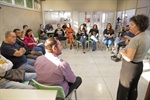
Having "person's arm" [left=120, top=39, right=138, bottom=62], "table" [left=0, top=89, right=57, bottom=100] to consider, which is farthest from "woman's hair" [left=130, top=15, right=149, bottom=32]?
"table" [left=0, top=89, right=57, bottom=100]

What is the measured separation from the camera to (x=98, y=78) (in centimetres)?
279

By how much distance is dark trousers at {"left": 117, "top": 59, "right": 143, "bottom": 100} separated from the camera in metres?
1.44

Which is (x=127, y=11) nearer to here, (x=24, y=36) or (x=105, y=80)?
(x=105, y=80)

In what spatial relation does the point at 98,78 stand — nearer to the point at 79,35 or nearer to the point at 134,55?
the point at 134,55

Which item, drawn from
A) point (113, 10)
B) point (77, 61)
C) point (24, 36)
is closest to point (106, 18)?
point (113, 10)

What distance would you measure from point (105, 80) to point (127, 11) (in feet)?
16.2

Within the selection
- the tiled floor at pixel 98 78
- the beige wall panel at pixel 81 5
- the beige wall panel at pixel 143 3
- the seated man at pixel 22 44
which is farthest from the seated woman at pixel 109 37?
the beige wall panel at pixel 81 5

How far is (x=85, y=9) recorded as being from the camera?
7.81 m

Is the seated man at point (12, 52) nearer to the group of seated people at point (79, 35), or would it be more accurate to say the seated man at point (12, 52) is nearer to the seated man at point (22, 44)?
the seated man at point (22, 44)

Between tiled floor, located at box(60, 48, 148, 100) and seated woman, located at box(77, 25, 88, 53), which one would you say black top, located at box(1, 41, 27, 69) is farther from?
seated woman, located at box(77, 25, 88, 53)

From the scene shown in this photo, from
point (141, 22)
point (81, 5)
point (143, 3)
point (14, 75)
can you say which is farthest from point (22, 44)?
point (81, 5)

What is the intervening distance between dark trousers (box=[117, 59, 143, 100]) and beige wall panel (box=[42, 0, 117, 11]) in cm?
696

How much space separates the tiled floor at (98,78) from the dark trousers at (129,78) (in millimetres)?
511

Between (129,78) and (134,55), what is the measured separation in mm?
327
